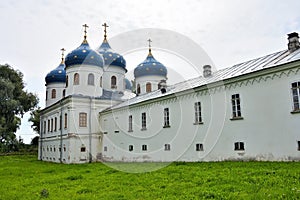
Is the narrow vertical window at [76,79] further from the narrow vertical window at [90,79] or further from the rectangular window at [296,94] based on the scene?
the rectangular window at [296,94]

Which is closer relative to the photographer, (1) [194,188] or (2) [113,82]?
(1) [194,188]

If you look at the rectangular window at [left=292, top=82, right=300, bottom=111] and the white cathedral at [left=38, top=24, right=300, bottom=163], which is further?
the white cathedral at [left=38, top=24, right=300, bottom=163]

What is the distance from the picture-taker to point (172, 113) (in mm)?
17703

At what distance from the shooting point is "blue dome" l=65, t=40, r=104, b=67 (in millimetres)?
25984

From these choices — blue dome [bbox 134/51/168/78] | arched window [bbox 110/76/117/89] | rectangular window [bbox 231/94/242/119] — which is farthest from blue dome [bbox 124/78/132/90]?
rectangular window [bbox 231/94/242/119]

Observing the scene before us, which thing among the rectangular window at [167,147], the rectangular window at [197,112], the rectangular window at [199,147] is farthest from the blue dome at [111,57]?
the rectangular window at [199,147]

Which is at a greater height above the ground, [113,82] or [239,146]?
[113,82]

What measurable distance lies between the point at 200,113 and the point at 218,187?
8.47 m

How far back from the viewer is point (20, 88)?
1591 inches

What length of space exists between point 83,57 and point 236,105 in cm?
1646

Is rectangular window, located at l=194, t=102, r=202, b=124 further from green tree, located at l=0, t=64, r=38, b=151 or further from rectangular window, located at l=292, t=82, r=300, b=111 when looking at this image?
green tree, located at l=0, t=64, r=38, b=151

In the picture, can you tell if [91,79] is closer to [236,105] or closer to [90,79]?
[90,79]

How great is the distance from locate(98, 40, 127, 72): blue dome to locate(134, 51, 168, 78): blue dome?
5.71 feet

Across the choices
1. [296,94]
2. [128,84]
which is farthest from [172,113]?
[128,84]
